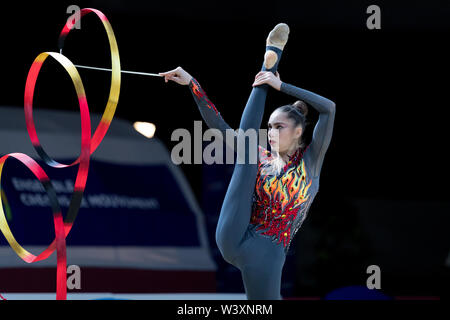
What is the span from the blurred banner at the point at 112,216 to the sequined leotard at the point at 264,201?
255 centimetres

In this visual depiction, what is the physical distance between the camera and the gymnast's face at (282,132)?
2709 mm

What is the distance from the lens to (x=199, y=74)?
614 centimetres

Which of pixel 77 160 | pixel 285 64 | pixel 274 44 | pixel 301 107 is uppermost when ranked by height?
pixel 285 64

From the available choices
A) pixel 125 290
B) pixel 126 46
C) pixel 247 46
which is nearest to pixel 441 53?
pixel 247 46

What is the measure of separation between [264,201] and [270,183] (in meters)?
0.08

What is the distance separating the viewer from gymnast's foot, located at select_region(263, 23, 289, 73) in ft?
8.79

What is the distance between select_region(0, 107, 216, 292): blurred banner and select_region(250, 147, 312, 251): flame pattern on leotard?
2596 millimetres

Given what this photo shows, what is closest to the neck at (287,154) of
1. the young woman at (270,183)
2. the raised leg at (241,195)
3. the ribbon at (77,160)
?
the young woman at (270,183)

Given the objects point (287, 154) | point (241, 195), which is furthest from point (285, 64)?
point (241, 195)

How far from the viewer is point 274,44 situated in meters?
2.71

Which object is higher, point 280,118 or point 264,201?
point 280,118

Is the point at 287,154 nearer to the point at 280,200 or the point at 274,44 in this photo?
the point at 280,200

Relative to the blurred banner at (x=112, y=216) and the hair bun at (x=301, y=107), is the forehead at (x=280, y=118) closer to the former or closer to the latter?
the hair bun at (x=301, y=107)

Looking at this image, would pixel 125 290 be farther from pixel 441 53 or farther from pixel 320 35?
pixel 441 53
